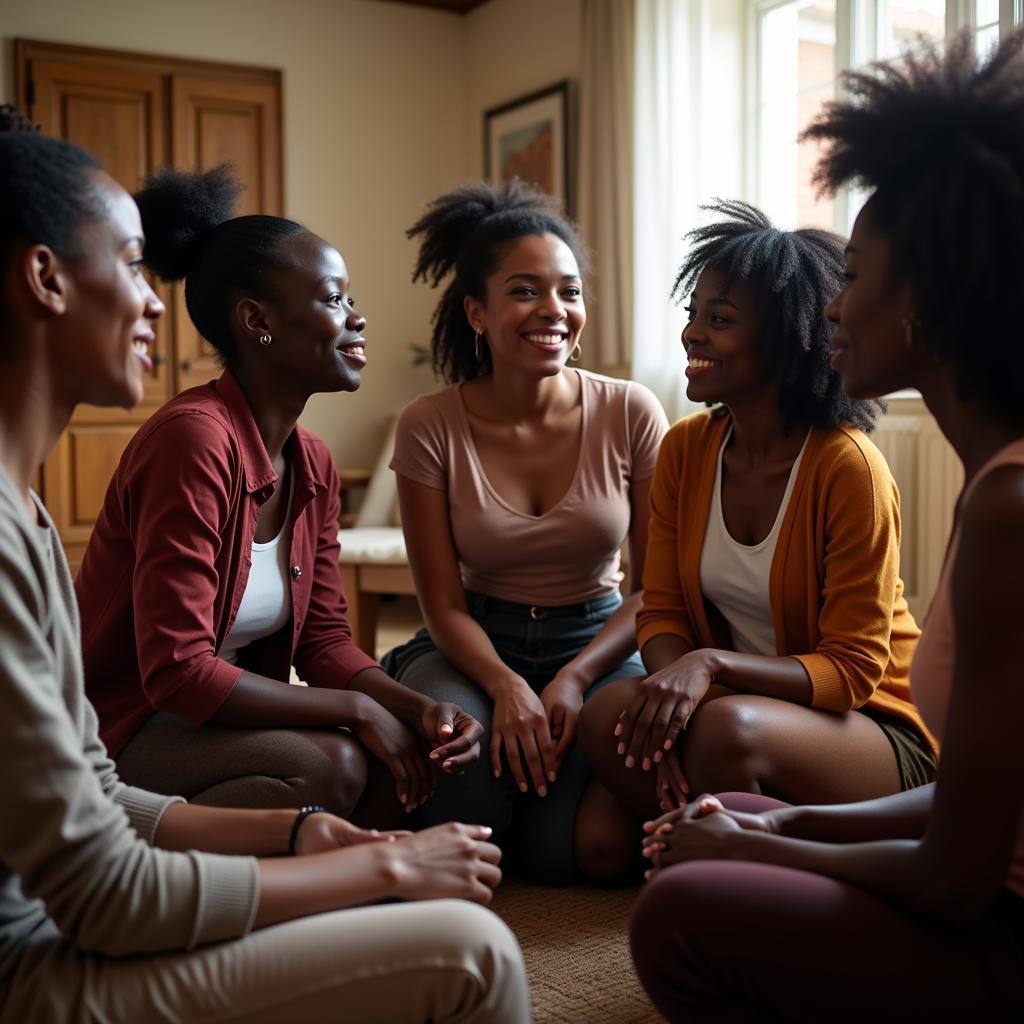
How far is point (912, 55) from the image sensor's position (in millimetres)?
1333

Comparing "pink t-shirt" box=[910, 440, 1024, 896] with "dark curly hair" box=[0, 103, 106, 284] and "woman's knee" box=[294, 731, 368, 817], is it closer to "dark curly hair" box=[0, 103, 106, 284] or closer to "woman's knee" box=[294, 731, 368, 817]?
"dark curly hair" box=[0, 103, 106, 284]

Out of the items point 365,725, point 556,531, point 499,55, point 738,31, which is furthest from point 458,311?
point 499,55

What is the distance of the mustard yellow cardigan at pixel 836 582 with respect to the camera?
186cm

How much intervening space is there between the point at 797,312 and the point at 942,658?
3.14 ft

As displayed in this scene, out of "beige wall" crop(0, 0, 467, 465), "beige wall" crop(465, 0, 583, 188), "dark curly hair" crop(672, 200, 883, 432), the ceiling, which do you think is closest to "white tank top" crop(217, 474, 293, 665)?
"dark curly hair" crop(672, 200, 883, 432)

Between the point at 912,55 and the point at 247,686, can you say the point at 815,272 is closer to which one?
the point at 912,55

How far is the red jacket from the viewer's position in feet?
5.88

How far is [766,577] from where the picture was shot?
198cm

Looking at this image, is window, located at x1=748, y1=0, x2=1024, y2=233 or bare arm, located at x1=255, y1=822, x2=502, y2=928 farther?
window, located at x1=748, y1=0, x2=1024, y2=233

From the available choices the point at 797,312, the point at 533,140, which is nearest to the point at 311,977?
the point at 797,312

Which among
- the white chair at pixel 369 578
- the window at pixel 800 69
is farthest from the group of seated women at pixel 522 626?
the window at pixel 800 69

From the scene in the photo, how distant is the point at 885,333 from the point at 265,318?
3.72ft

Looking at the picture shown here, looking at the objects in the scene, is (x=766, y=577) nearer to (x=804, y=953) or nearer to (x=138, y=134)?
(x=804, y=953)

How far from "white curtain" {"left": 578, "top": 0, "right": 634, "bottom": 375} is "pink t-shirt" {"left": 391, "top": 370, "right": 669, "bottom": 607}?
2.55 meters
